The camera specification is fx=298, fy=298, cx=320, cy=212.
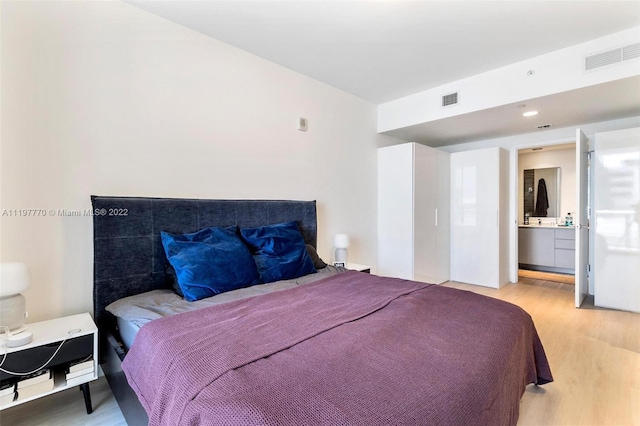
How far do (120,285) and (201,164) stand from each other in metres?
1.09

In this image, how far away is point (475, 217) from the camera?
14.7 feet

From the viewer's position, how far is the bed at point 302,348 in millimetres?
878

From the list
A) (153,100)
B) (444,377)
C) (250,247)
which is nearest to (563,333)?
(444,377)

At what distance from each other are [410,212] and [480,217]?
1264 millimetres

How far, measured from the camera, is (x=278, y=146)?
3.08 meters

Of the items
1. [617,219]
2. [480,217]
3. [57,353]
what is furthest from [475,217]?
[57,353]

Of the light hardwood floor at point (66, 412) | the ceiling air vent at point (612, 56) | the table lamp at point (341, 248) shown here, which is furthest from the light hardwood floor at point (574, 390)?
the ceiling air vent at point (612, 56)

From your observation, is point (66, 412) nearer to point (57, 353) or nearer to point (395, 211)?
point (57, 353)

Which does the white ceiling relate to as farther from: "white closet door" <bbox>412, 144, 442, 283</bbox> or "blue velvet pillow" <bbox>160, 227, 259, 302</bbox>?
"blue velvet pillow" <bbox>160, 227, 259, 302</bbox>

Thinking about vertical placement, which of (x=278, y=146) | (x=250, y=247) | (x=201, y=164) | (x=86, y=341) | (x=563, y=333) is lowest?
(x=563, y=333)

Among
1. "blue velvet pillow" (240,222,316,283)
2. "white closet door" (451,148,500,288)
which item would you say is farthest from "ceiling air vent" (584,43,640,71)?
"blue velvet pillow" (240,222,316,283)

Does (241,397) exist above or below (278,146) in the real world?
below

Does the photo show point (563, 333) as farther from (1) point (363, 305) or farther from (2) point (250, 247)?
(2) point (250, 247)

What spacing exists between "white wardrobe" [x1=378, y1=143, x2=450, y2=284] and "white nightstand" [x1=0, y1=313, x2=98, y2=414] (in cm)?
337
